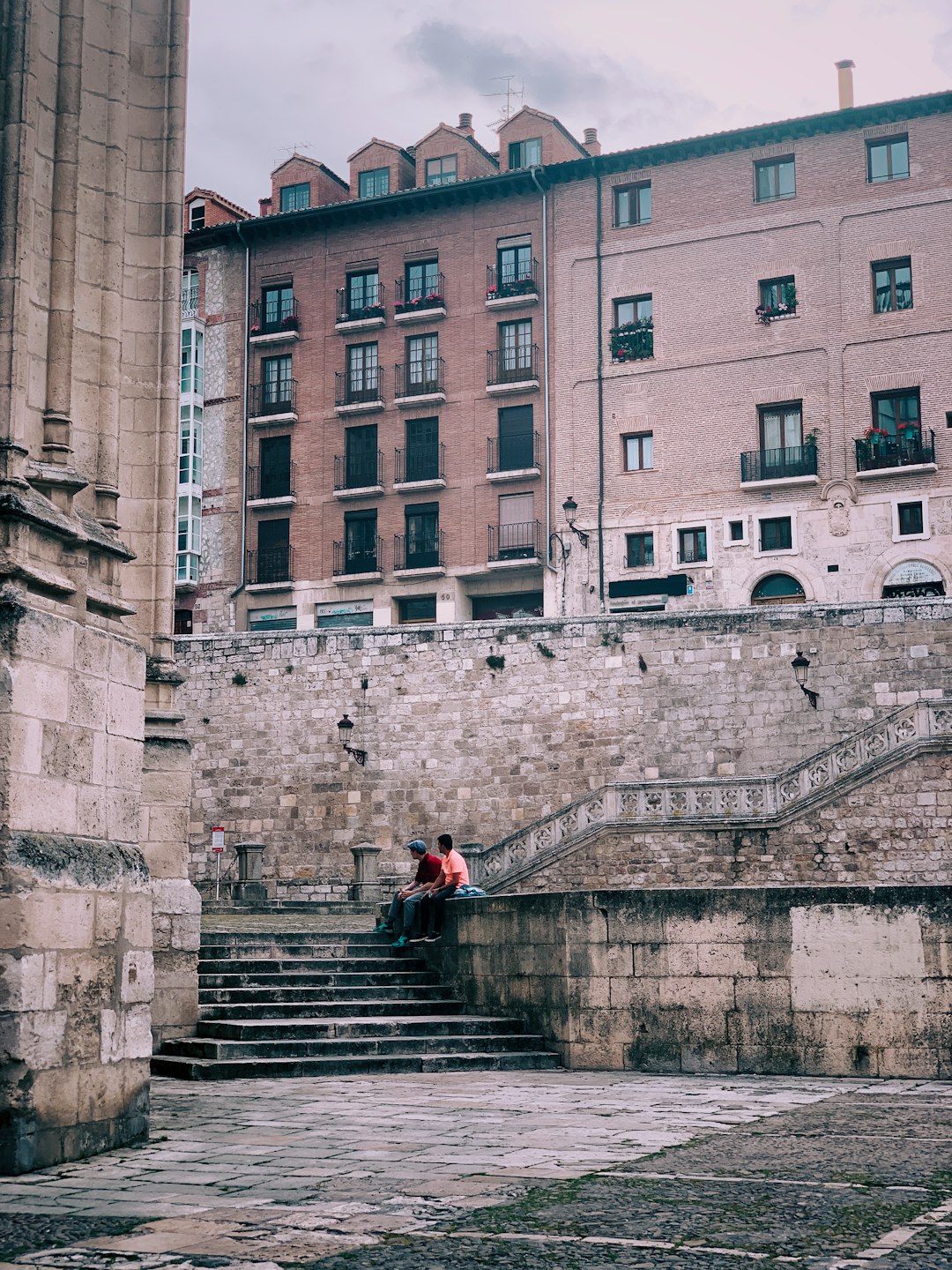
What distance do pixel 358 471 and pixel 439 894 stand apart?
27567mm

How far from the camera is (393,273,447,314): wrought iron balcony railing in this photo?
133ft

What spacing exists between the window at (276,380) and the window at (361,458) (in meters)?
2.24

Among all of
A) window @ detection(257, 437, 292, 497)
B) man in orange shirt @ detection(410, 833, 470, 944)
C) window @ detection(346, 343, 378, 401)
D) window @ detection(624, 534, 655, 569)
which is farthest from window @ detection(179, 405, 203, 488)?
man in orange shirt @ detection(410, 833, 470, 944)

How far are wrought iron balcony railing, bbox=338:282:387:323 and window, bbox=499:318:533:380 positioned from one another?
369 cm

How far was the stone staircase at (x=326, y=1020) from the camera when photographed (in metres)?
11.6

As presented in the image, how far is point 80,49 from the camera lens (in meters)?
8.85

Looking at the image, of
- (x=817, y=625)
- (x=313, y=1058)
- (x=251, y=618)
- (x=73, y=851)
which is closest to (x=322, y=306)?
(x=251, y=618)

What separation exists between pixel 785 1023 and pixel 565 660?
1947cm

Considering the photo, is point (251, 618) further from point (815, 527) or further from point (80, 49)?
point (80, 49)

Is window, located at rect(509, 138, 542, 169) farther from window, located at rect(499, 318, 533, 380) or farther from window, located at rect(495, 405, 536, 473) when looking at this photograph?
window, located at rect(495, 405, 536, 473)

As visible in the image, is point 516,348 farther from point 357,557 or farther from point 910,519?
point 910,519

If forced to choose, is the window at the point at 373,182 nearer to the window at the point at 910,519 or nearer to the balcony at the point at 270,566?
the balcony at the point at 270,566

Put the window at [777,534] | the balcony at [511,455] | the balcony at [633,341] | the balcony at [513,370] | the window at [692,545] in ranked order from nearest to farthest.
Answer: the window at [777,534]
the window at [692,545]
the balcony at [633,341]
the balcony at [511,455]
the balcony at [513,370]

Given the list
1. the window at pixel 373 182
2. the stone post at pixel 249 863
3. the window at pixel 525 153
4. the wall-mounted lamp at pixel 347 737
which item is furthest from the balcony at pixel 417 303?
the stone post at pixel 249 863
